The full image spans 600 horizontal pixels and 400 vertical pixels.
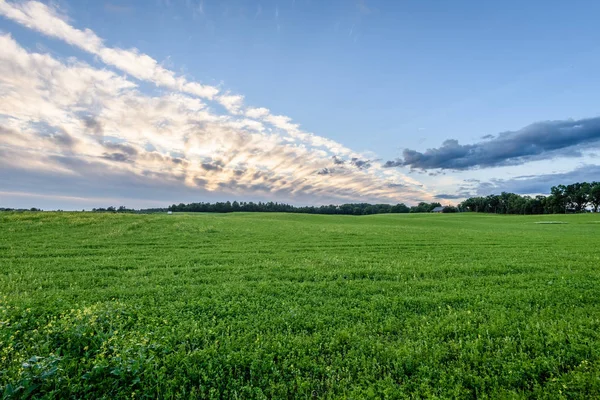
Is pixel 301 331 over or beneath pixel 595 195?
beneath

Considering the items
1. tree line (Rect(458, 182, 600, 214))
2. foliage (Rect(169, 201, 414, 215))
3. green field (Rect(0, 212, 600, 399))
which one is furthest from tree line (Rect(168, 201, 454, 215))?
green field (Rect(0, 212, 600, 399))

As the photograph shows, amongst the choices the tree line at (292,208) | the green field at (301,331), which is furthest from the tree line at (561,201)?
the green field at (301,331)

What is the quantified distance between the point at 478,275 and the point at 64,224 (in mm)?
41788

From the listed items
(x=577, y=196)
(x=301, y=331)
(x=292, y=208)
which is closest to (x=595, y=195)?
(x=577, y=196)

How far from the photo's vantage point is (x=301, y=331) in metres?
7.83

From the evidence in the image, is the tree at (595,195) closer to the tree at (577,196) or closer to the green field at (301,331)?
the tree at (577,196)

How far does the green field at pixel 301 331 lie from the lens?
5699 millimetres

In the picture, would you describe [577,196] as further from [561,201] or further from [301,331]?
[301,331]

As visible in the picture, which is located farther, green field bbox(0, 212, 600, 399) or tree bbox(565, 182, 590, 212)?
tree bbox(565, 182, 590, 212)

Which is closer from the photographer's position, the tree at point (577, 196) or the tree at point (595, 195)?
the tree at point (595, 195)

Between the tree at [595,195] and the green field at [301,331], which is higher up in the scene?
the tree at [595,195]

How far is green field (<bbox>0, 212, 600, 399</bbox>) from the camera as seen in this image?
5699mm

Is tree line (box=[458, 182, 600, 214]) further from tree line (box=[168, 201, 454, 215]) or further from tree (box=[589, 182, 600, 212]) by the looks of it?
→ tree line (box=[168, 201, 454, 215])

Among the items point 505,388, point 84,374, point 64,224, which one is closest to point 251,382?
point 84,374
